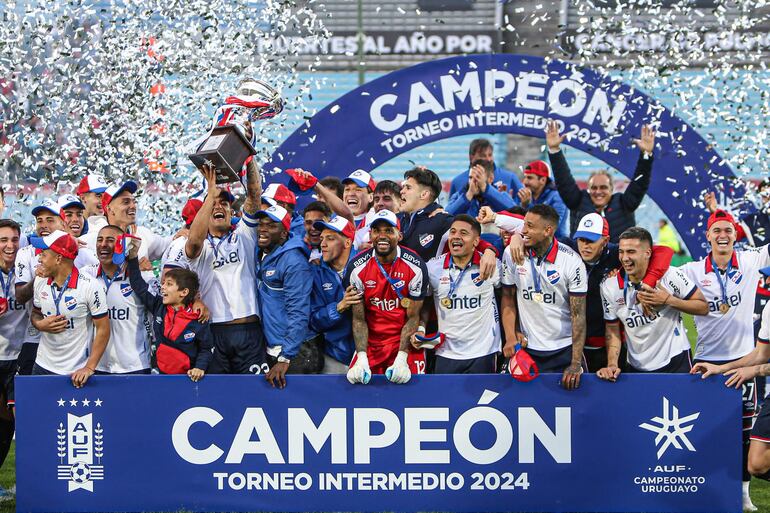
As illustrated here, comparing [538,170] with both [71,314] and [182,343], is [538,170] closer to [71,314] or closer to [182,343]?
[182,343]

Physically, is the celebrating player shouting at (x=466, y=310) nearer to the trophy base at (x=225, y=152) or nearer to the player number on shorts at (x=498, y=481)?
the player number on shorts at (x=498, y=481)

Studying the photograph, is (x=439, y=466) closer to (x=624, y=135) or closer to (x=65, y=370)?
(x=65, y=370)

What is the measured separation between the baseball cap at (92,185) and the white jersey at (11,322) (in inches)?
43.6

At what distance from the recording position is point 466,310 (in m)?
7.04

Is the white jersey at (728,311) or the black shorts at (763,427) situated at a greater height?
the white jersey at (728,311)

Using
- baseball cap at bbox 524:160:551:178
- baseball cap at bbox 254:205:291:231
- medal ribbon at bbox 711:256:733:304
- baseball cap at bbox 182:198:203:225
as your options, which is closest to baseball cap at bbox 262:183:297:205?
baseball cap at bbox 254:205:291:231

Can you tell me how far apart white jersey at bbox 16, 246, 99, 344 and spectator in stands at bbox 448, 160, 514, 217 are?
112 inches

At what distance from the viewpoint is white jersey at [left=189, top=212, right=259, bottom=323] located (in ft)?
23.2

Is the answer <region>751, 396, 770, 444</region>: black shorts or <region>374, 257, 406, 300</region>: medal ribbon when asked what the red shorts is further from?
<region>751, 396, 770, 444</region>: black shorts

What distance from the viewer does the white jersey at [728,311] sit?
7.61m

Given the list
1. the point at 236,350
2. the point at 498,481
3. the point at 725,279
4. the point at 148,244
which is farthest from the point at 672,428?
the point at 148,244

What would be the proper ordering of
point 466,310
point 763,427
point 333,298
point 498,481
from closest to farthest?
point 763,427
point 498,481
point 466,310
point 333,298

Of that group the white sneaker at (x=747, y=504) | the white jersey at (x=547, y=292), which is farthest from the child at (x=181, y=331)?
the white sneaker at (x=747, y=504)

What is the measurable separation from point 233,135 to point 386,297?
1.47 meters
